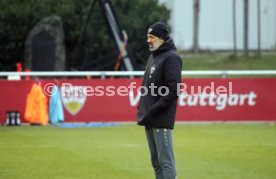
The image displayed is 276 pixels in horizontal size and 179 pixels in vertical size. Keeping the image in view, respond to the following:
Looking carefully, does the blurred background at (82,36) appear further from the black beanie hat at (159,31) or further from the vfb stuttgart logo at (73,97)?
the black beanie hat at (159,31)

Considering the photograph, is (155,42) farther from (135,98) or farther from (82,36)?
(82,36)

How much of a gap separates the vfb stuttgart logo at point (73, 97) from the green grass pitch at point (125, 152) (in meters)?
1.16

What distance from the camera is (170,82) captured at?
8.86 m

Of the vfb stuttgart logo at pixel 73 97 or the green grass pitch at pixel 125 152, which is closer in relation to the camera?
the green grass pitch at pixel 125 152

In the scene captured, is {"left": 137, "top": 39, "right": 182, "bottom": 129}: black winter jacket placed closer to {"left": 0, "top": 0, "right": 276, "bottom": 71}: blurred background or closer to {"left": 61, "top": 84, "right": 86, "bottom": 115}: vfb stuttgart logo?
{"left": 61, "top": 84, "right": 86, "bottom": 115}: vfb stuttgart logo

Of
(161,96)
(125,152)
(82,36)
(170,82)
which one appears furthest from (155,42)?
(82,36)

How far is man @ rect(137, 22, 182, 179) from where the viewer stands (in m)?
8.88

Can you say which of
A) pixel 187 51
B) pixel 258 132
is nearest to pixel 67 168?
pixel 258 132

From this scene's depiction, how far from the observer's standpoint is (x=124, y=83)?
20484mm

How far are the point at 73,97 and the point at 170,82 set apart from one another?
1162 cm

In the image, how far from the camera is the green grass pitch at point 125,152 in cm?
1194

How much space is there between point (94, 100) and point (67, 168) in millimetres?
8079

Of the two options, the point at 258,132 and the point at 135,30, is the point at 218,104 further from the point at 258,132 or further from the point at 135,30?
the point at 135,30

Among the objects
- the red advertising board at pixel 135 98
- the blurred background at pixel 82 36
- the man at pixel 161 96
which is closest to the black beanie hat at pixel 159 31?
the man at pixel 161 96
